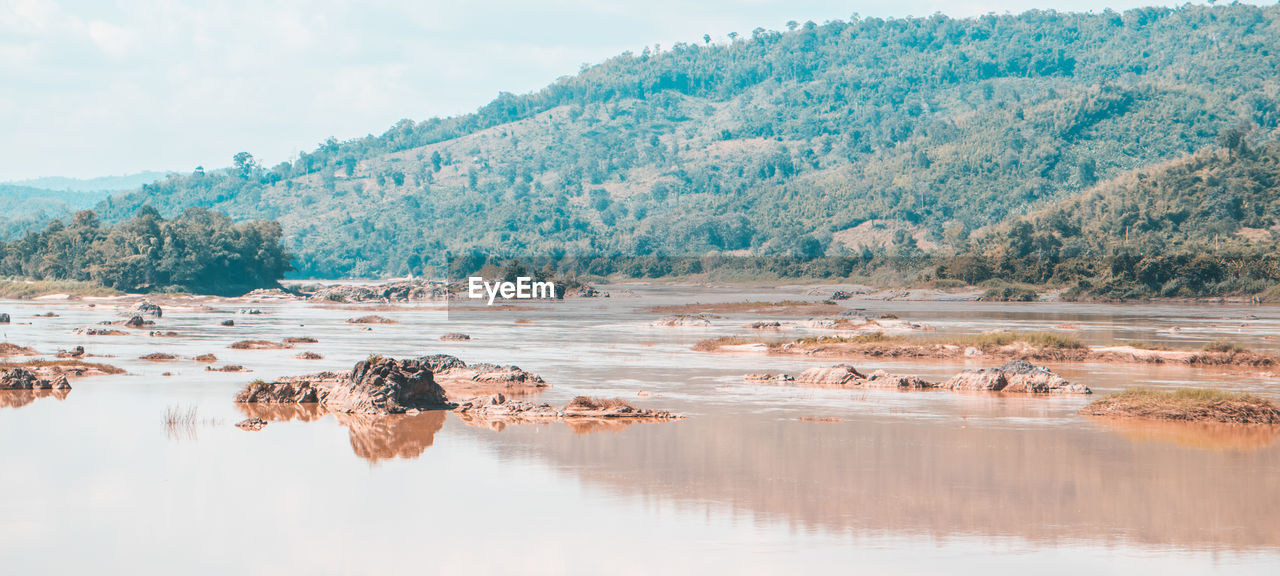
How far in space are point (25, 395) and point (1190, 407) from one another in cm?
2406

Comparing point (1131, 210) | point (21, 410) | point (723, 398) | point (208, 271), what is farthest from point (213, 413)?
point (1131, 210)

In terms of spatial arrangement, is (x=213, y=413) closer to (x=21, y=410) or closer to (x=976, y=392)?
(x=21, y=410)

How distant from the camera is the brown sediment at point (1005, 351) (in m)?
33.6

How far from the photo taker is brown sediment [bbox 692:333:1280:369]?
3362 cm

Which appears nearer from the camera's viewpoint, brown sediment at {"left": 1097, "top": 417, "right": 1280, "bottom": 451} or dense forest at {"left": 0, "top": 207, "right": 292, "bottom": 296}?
brown sediment at {"left": 1097, "top": 417, "right": 1280, "bottom": 451}

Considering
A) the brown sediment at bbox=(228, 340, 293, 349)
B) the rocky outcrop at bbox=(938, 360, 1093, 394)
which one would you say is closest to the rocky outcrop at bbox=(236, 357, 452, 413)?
the rocky outcrop at bbox=(938, 360, 1093, 394)

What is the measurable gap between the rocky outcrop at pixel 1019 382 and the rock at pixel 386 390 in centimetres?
1211

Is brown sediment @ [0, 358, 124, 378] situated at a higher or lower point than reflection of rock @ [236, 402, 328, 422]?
higher

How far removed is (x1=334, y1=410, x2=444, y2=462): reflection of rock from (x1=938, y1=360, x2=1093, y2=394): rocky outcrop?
12.3m

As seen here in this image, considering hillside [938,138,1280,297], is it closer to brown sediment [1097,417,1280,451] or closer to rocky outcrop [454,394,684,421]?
brown sediment [1097,417,1280,451]

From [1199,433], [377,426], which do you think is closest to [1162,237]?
[1199,433]

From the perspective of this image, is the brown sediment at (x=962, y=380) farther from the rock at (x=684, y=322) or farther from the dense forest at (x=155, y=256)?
the dense forest at (x=155, y=256)

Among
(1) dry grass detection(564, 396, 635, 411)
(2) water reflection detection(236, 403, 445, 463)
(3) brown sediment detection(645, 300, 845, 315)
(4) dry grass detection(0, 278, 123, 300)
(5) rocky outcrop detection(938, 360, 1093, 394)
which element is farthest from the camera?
(4) dry grass detection(0, 278, 123, 300)

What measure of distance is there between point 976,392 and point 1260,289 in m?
57.1
